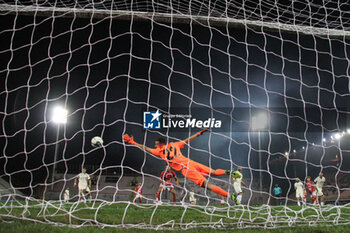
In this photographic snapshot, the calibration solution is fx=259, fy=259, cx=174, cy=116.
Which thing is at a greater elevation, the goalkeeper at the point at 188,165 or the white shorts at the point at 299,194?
the goalkeeper at the point at 188,165

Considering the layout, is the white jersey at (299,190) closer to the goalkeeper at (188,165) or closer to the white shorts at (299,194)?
the white shorts at (299,194)

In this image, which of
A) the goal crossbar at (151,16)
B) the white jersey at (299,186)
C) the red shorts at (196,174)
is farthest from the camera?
the white jersey at (299,186)

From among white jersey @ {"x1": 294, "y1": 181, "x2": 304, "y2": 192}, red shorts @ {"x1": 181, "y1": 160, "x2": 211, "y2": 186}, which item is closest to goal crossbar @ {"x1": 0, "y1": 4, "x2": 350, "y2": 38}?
red shorts @ {"x1": 181, "y1": 160, "x2": 211, "y2": 186}

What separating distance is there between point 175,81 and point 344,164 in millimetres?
21615

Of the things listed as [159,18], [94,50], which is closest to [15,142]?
[94,50]

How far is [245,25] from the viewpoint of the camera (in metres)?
3.65

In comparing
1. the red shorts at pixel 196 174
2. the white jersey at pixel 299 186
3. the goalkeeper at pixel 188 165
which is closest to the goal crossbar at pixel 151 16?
the goalkeeper at pixel 188 165

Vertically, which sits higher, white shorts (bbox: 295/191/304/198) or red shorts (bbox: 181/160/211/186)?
red shorts (bbox: 181/160/211/186)

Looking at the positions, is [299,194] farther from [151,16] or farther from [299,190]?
[151,16]

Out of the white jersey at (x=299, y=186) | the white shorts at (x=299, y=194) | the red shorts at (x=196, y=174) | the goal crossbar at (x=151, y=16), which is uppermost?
the goal crossbar at (x=151, y=16)

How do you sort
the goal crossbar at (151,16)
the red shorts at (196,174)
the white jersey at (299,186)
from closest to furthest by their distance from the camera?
the goal crossbar at (151,16) < the red shorts at (196,174) < the white jersey at (299,186)

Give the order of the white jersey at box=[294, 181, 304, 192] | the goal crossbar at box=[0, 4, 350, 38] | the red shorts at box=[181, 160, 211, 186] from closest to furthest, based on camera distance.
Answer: the goal crossbar at box=[0, 4, 350, 38] < the red shorts at box=[181, 160, 211, 186] < the white jersey at box=[294, 181, 304, 192]

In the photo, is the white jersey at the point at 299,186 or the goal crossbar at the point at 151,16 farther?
the white jersey at the point at 299,186

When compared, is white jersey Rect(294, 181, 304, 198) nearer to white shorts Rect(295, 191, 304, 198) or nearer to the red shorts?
white shorts Rect(295, 191, 304, 198)
